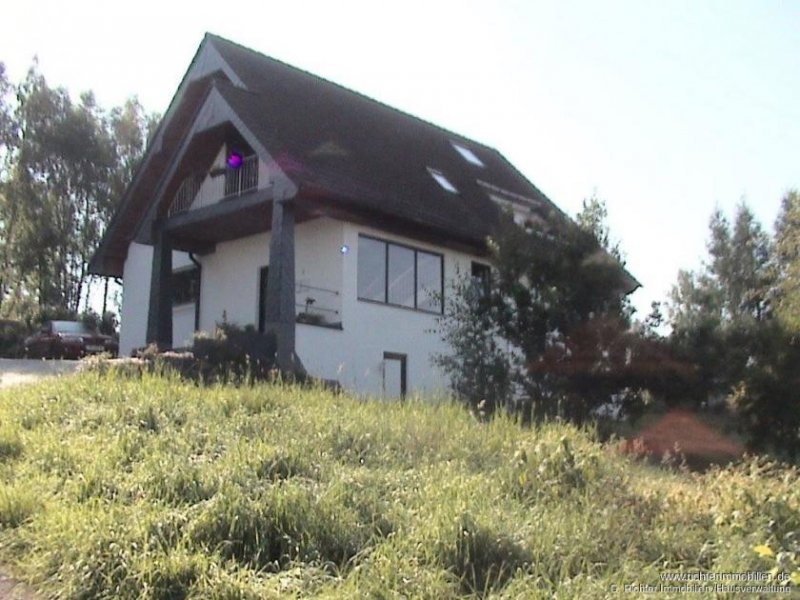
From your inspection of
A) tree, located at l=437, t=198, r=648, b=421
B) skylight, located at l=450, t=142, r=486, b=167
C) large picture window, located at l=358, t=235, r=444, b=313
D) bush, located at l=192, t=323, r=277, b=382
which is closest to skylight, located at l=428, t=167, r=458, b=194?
large picture window, located at l=358, t=235, r=444, b=313

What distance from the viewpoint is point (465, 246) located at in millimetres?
19906

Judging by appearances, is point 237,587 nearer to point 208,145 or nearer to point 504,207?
point 504,207

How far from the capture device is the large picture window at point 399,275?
18141mm

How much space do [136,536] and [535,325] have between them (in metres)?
8.77

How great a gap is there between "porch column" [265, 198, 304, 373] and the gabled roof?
30.9 inches

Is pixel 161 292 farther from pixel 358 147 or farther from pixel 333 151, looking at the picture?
pixel 358 147

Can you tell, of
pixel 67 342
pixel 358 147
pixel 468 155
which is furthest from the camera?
pixel 468 155

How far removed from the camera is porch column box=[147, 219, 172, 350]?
1989 centimetres

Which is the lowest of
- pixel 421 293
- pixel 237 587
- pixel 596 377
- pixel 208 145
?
pixel 237 587

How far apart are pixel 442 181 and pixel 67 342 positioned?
435 inches

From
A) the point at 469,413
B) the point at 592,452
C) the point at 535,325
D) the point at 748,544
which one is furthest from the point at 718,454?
the point at 748,544

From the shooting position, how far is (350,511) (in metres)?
5.76

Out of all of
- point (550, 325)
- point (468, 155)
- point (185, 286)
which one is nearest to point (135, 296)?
point (185, 286)

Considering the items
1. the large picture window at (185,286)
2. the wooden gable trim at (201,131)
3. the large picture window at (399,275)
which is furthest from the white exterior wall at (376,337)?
the large picture window at (185,286)
